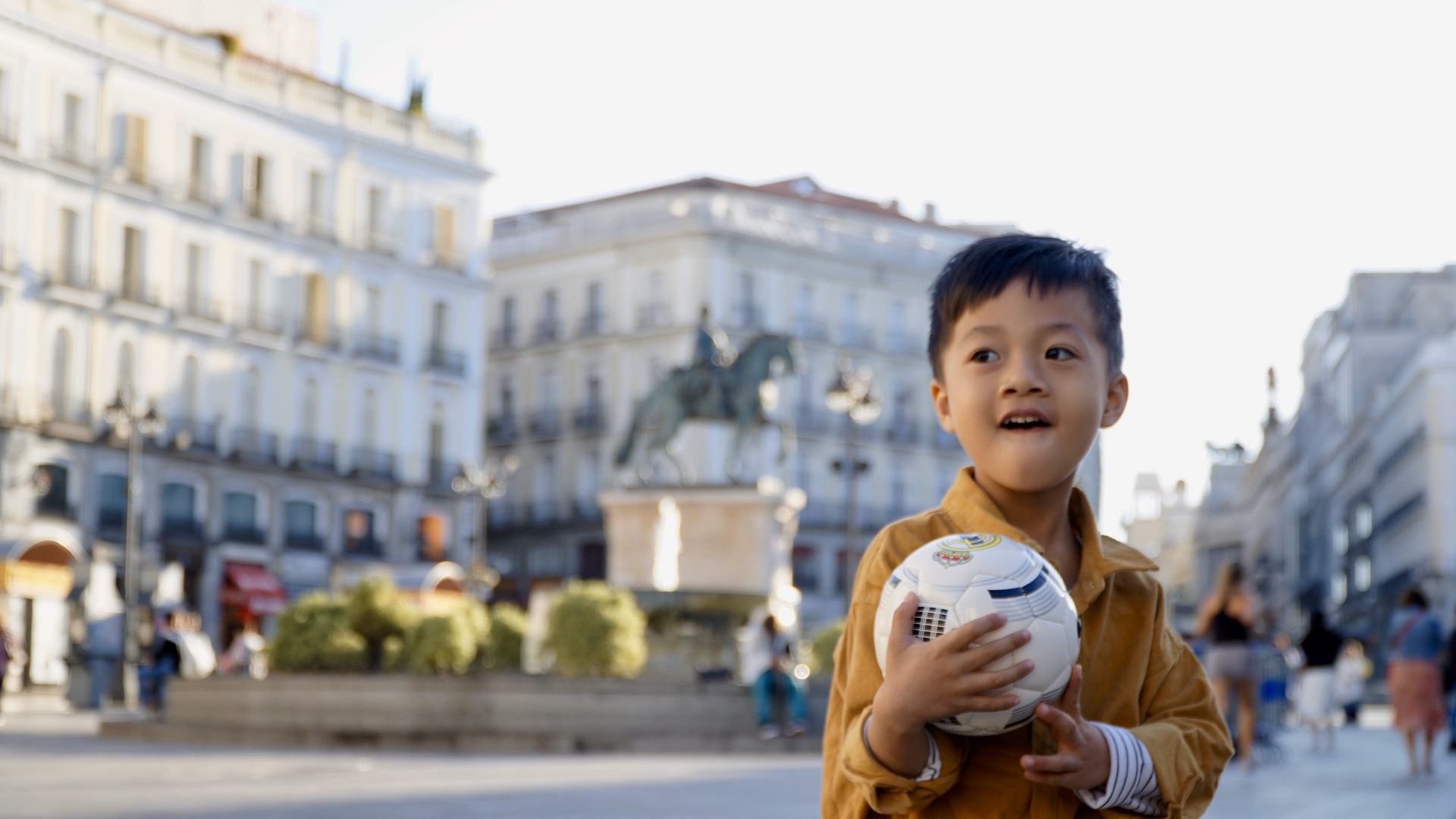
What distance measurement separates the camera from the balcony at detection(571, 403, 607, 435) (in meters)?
68.7

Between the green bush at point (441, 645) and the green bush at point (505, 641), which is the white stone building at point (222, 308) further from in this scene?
the green bush at point (441, 645)

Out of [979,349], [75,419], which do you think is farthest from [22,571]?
[979,349]

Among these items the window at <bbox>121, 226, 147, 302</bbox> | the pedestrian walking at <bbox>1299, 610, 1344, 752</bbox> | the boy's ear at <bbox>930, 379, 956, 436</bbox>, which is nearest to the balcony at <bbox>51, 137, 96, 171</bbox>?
the window at <bbox>121, 226, 147, 302</bbox>

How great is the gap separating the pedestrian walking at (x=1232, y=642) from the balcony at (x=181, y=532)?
1559 inches

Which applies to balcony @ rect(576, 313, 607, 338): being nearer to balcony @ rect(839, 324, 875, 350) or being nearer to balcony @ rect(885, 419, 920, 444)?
balcony @ rect(839, 324, 875, 350)

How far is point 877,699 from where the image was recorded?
2.16 m

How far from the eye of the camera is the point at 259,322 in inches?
2115

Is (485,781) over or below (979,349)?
below

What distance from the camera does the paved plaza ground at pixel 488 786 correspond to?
9570mm

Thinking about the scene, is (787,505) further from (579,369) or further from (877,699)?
(579,369)

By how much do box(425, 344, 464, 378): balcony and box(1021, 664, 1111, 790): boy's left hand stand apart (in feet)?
188

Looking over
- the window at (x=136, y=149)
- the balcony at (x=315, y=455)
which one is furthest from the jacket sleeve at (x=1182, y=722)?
Answer: the balcony at (x=315, y=455)

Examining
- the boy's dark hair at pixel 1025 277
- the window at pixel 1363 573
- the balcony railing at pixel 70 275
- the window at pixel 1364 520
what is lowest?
the boy's dark hair at pixel 1025 277

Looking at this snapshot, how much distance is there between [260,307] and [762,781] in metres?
43.8
